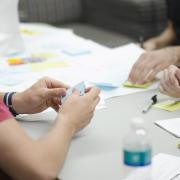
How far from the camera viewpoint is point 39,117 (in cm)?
141

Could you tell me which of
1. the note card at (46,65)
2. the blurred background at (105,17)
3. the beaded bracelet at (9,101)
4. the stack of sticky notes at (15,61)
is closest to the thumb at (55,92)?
the beaded bracelet at (9,101)

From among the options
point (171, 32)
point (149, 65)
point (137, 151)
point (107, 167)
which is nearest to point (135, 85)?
point (149, 65)

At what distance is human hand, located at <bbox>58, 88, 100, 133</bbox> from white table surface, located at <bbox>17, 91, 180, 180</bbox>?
58mm

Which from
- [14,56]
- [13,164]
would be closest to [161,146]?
[13,164]

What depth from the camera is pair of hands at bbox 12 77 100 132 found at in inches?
47.1

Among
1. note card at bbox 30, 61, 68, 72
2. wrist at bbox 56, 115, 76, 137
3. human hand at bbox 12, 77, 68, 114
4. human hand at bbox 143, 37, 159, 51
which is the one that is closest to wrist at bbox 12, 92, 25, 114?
human hand at bbox 12, 77, 68, 114

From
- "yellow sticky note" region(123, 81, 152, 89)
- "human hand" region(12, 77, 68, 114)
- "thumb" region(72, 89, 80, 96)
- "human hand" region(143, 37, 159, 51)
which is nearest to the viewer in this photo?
"thumb" region(72, 89, 80, 96)

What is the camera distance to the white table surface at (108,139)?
3.47 ft

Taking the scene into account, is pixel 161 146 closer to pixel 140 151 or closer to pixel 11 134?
pixel 140 151

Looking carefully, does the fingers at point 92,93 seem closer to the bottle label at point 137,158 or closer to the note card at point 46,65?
the bottle label at point 137,158

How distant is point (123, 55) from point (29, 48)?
0.53 m

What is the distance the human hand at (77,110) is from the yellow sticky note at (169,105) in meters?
0.28

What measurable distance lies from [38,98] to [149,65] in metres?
0.54

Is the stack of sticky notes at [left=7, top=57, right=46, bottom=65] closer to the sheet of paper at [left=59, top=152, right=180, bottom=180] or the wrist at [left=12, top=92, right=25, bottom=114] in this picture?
the wrist at [left=12, top=92, right=25, bottom=114]
